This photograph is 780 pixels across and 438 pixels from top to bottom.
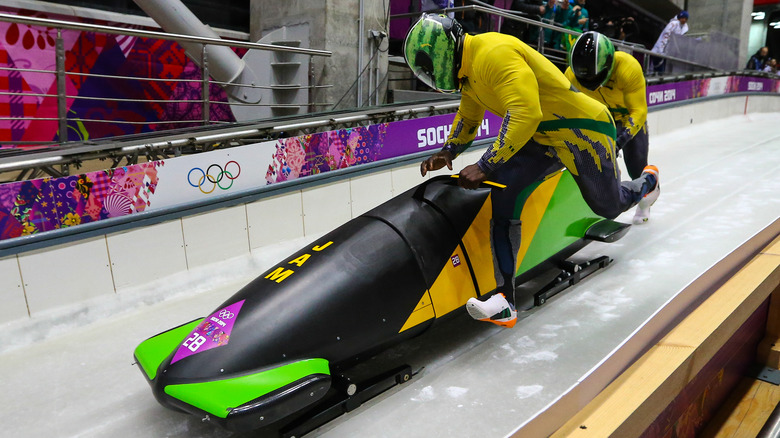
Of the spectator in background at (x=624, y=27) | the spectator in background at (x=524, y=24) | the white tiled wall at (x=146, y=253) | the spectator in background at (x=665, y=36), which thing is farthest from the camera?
the spectator in background at (x=624, y=27)

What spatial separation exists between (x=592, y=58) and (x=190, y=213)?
86.1 inches

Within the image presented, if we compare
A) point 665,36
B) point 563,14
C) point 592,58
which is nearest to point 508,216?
point 592,58

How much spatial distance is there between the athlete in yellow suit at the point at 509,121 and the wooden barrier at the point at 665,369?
2.36ft

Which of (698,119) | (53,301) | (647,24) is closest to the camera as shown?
(53,301)

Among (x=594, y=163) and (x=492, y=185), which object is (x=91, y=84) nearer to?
(x=492, y=185)

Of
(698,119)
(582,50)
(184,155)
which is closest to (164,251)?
(184,155)

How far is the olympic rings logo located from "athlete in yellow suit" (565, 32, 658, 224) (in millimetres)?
1902

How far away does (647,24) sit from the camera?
48.0 ft

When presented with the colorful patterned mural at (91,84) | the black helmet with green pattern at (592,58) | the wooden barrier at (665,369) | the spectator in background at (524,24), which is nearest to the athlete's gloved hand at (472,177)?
the wooden barrier at (665,369)

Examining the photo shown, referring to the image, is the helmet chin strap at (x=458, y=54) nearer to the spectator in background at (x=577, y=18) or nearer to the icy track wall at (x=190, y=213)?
the icy track wall at (x=190, y=213)

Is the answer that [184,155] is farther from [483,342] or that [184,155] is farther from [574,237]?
[574,237]

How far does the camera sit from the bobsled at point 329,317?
1472 millimetres

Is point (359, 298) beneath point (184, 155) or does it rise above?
beneath

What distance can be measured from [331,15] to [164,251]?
3158 mm
